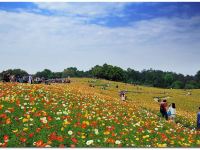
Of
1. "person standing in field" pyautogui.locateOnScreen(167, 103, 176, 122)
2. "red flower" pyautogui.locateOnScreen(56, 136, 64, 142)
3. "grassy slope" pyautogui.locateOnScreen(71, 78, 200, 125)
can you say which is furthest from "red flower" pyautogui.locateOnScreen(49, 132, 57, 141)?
"grassy slope" pyautogui.locateOnScreen(71, 78, 200, 125)

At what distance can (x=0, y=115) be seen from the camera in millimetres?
15172

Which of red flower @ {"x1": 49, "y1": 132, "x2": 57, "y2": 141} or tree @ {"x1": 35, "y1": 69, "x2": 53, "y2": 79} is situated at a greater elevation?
tree @ {"x1": 35, "y1": 69, "x2": 53, "y2": 79}

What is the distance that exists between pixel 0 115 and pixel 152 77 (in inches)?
2909

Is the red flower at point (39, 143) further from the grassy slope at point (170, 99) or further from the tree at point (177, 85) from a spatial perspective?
the tree at point (177, 85)

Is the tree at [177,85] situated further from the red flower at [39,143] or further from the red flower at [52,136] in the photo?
the red flower at [39,143]

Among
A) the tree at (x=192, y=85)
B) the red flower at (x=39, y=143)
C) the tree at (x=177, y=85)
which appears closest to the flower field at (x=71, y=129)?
the red flower at (x=39, y=143)

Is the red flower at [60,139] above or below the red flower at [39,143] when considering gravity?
above

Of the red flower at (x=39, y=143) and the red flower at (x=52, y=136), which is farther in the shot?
the red flower at (x=52, y=136)

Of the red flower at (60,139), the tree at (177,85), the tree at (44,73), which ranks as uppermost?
the tree at (44,73)

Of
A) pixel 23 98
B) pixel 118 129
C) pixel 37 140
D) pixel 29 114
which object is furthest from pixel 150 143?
pixel 23 98

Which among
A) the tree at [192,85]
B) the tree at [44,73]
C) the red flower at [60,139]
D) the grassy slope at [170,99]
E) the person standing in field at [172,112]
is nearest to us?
the red flower at [60,139]

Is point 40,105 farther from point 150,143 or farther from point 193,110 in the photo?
point 193,110

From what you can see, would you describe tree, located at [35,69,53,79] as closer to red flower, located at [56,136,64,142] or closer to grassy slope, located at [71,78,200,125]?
grassy slope, located at [71,78,200,125]

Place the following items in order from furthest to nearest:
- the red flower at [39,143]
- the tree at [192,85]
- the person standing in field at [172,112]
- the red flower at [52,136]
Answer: the tree at [192,85]
the person standing in field at [172,112]
the red flower at [52,136]
the red flower at [39,143]
